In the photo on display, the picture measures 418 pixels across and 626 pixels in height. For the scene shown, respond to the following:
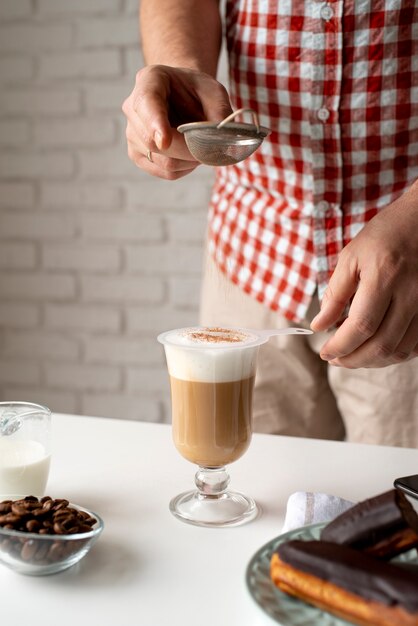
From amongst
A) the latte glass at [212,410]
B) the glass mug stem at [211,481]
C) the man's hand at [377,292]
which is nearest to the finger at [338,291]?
the man's hand at [377,292]

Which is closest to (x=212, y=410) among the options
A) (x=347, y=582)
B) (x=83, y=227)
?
(x=347, y=582)

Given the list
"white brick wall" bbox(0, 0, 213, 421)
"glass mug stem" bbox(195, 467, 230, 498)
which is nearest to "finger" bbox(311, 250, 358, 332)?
"glass mug stem" bbox(195, 467, 230, 498)

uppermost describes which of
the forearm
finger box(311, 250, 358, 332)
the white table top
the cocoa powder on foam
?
the forearm

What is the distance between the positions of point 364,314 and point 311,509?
253mm

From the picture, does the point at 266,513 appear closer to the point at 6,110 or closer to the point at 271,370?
the point at 271,370

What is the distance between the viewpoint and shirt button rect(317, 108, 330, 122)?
51.7 inches

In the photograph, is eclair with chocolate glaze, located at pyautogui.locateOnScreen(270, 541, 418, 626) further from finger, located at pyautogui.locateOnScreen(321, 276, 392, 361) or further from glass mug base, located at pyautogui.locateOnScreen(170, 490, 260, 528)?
finger, located at pyautogui.locateOnScreen(321, 276, 392, 361)

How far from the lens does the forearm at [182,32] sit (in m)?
1.38

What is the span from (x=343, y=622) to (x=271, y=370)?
0.84m

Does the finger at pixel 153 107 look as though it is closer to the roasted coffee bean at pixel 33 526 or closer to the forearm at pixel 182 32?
the forearm at pixel 182 32

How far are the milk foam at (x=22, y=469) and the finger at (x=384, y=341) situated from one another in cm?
39

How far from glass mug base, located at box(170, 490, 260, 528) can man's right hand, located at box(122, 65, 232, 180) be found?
0.44 meters

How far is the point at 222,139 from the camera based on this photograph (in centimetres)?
100

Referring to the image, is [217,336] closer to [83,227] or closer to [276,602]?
[276,602]
